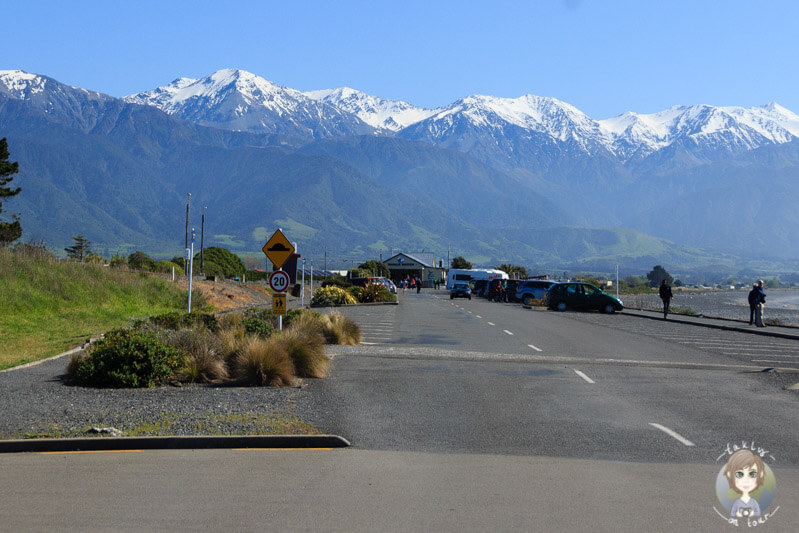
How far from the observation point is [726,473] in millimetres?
7477

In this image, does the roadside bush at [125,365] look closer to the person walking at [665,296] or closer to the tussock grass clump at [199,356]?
the tussock grass clump at [199,356]

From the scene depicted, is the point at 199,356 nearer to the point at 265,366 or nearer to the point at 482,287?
the point at 265,366

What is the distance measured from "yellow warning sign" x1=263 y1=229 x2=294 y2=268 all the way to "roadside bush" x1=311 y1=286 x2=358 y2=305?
98.0ft

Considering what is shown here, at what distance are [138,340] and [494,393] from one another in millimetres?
5520

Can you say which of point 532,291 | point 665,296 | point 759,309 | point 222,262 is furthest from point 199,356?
point 222,262

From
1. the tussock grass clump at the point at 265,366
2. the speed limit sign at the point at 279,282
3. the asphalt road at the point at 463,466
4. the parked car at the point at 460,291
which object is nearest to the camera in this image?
the asphalt road at the point at 463,466

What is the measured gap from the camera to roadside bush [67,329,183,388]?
1309 cm

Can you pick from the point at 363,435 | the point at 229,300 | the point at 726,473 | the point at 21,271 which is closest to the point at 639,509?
the point at 726,473

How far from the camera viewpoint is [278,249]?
1950 cm

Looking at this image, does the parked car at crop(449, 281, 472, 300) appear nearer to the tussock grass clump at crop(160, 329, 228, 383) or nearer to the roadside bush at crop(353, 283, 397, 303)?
the roadside bush at crop(353, 283, 397, 303)

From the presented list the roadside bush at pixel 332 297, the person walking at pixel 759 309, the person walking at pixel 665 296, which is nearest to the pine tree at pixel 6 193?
the roadside bush at pixel 332 297

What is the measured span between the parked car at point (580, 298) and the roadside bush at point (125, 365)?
34.7 m

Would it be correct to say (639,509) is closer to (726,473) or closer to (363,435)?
(726,473)

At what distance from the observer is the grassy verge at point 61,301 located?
22938 mm
